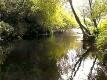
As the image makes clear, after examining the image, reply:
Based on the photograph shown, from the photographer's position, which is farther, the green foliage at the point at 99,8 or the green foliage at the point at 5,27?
the green foliage at the point at 5,27

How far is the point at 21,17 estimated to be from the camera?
47.7 m

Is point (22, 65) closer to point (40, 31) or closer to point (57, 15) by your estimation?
point (57, 15)

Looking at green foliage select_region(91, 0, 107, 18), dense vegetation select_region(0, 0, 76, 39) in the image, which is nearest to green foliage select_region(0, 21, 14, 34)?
dense vegetation select_region(0, 0, 76, 39)

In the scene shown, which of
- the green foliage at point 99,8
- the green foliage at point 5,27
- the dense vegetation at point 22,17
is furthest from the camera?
the dense vegetation at point 22,17

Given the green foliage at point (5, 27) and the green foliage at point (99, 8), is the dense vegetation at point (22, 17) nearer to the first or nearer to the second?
the green foliage at point (5, 27)

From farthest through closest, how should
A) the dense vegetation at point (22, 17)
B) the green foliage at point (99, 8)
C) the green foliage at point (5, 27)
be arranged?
the dense vegetation at point (22, 17) < the green foliage at point (5, 27) < the green foliage at point (99, 8)

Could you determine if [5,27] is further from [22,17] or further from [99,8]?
[99,8]

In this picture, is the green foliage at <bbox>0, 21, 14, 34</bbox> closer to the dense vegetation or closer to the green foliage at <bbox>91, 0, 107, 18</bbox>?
the dense vegetation

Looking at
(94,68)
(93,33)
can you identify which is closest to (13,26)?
(93,33)

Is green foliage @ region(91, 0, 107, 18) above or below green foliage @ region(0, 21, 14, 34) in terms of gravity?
above

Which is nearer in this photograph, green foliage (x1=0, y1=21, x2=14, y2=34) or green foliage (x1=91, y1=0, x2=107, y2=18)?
green foliage (x1=91, y1=0, x2=107, y2=18)

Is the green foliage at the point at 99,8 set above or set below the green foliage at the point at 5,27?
above

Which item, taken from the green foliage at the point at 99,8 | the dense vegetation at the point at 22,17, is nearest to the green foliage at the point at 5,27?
the dense vegetation at the point at 22,17

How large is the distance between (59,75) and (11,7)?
1234 inches
